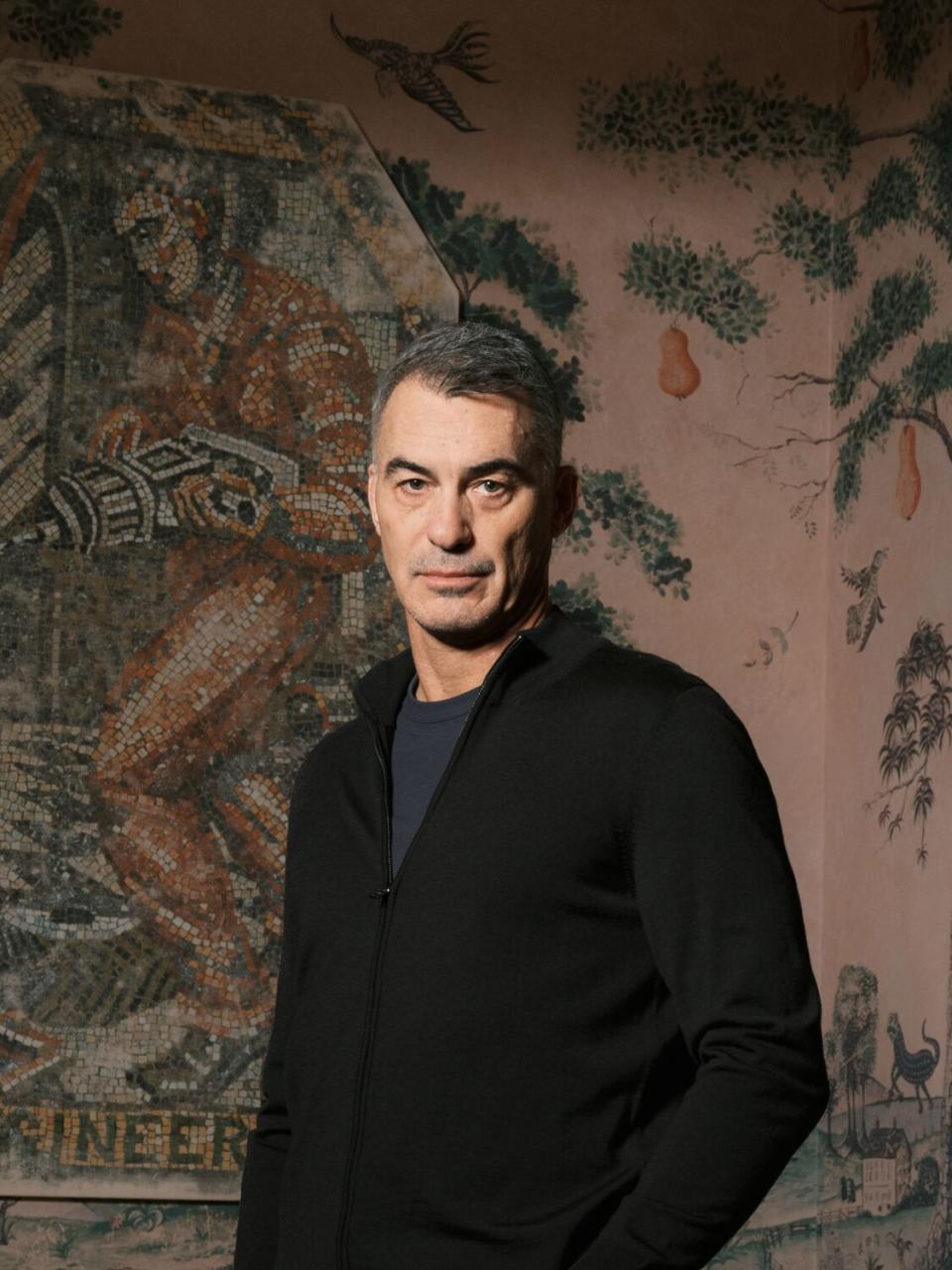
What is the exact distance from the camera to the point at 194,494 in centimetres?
228

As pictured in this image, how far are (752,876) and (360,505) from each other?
1.38 m

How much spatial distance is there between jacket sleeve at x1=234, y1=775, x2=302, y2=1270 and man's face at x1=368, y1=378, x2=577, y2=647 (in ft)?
0.83

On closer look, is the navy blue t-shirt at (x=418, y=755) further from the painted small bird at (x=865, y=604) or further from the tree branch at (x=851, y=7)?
the tree branch at (x=851, y=7)

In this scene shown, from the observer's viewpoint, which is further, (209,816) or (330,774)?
(209,816)

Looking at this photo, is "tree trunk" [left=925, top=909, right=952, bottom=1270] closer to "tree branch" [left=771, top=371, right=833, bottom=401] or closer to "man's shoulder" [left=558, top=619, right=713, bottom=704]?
"tree branch" [left=771, top=371, right=833, bottom=401]

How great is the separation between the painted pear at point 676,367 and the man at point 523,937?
4.11ft

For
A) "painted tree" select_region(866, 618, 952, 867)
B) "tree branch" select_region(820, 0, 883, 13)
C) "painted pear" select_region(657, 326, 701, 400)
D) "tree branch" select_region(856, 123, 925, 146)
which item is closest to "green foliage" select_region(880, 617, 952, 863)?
"painted tree" select_region(866, 618, 952, 867)

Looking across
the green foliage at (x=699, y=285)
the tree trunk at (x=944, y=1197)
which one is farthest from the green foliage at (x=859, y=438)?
the tree trunk at (x=944, y=1197)

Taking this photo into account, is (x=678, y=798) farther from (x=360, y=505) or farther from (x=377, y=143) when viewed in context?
(x=377, y=143)

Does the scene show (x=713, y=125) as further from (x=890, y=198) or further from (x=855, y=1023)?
(x=855, y=1023)

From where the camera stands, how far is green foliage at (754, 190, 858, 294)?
2572 millimetres

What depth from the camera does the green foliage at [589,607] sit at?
245 cm

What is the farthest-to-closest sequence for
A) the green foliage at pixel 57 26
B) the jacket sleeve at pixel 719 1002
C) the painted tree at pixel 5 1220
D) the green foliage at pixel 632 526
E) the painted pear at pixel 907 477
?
the green foliage at pixel 632 526 < the painted pear at pixel 907 477 < the green foliage at pixel 57 26 < the painted tree at pixel 5 1220 < the jacket sleeve at pixel 719 1002

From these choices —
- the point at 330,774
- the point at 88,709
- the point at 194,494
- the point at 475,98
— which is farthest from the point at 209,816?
the point at 475,98
